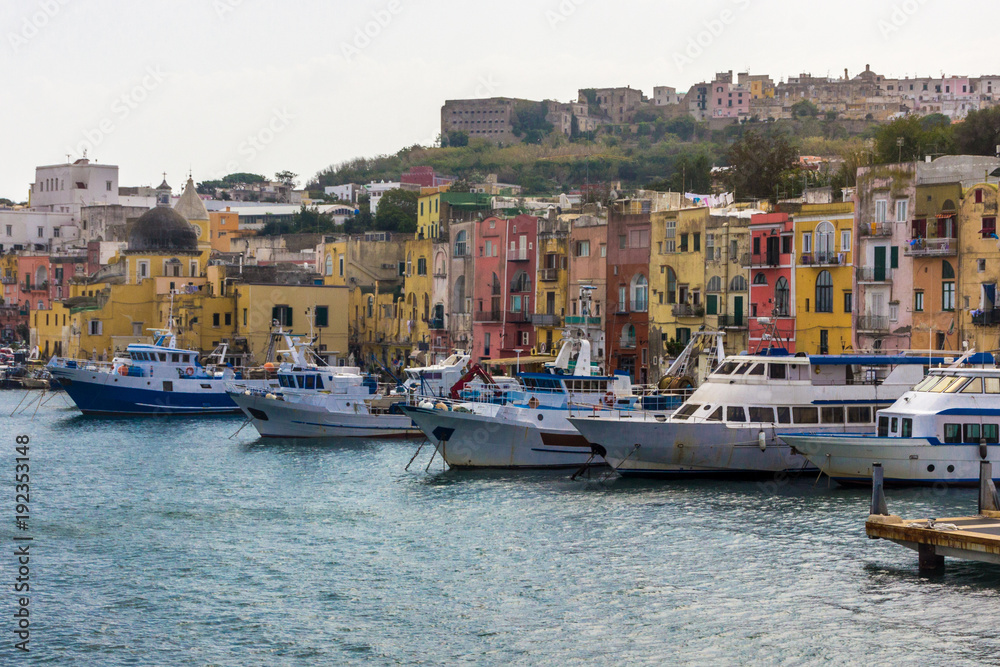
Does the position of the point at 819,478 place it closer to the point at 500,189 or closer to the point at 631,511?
the point at 631,511

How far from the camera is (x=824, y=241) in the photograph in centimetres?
6400

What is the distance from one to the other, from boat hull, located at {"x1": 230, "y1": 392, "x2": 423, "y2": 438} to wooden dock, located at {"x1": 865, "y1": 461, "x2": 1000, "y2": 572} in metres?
34.1

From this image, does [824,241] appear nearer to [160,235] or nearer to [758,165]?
[758,165]

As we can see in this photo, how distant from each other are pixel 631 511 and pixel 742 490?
4.99 metres

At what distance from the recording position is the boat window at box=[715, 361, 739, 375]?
46.6m

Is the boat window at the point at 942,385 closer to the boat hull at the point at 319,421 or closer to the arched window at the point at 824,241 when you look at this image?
the arched window at the point at 824,241

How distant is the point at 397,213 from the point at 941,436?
82740 mm

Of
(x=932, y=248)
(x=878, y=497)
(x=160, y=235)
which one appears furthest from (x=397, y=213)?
(x=878, y=497)

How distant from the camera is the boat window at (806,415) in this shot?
45806 millimetres

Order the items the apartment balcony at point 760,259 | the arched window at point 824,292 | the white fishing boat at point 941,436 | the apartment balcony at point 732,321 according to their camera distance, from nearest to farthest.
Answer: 1. the white fishing boat at point 941,436
2. the arched window at point 824,292
3. the apartment balcony at point 760,259
4. the apartment balcony at point 732,321

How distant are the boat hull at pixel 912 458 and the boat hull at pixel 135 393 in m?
42.6

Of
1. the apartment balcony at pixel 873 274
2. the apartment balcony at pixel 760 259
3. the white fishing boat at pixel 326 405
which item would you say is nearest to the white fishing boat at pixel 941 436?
the apartment balcony at pixel 873 274

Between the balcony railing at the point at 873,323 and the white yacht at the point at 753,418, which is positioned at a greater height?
the balcony railing at the point at 873,323

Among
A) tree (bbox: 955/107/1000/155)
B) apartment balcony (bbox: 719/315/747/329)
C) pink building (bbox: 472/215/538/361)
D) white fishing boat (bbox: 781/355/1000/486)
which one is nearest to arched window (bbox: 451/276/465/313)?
pink building (bbox: 472/215/538/361)
